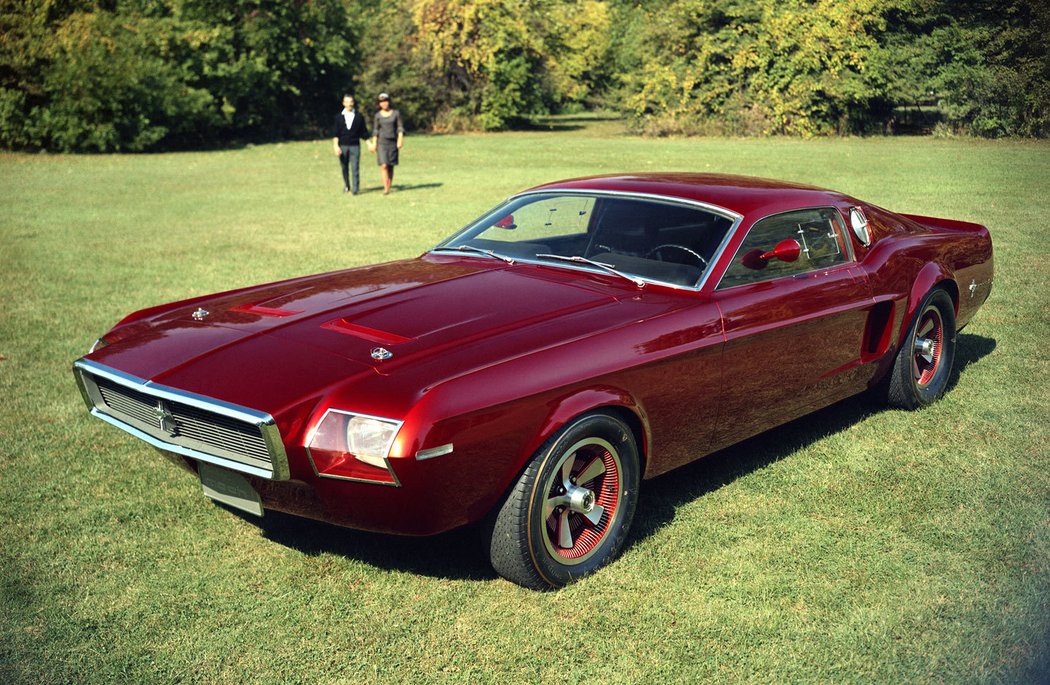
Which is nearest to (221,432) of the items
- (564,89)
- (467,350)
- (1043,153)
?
(467,350)

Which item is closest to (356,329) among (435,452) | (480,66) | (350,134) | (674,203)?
(435,452)

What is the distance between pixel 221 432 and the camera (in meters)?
3.62

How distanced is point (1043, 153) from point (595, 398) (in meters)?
26.6

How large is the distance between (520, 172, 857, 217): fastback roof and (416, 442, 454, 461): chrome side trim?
7.10 ft

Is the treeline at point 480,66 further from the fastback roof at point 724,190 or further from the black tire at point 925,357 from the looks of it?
the fastback roof at point 724,190

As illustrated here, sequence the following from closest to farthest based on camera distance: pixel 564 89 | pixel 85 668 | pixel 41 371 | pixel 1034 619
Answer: pixel 85 668
pixel 1034 619
pixel 41 371
pixel 564 89

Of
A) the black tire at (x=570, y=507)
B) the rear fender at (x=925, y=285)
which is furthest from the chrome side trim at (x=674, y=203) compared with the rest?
the rear fender at (x=925, y=285)

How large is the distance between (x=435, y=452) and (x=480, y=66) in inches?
1648

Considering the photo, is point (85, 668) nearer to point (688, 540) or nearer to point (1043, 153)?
point (688, 540)

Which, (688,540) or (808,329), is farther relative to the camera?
(808,329)

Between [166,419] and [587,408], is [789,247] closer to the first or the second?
[587,408]

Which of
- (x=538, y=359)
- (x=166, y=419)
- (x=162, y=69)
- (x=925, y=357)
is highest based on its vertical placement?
(x=162, y=69)

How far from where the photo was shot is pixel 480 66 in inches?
1700

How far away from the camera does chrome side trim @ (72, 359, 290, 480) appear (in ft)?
11.2
